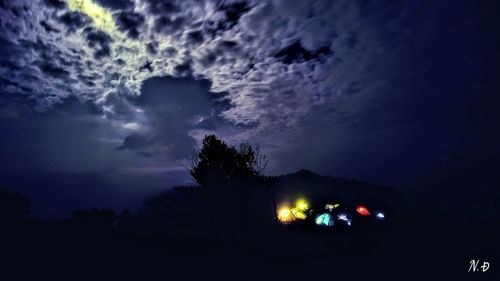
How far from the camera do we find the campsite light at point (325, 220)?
34.9 meters

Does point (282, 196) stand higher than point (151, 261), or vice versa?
point (282, 196)

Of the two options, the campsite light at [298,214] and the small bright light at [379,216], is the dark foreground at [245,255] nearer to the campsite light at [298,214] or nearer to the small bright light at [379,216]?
the small bright light at [379,216]

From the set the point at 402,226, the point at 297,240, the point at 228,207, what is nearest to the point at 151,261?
the point at 228,207

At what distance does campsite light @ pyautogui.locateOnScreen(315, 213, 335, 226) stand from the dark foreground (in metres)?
1.40

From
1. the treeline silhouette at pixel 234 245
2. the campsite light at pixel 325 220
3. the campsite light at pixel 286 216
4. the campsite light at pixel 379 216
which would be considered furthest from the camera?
the campsite light at pixel 286 216

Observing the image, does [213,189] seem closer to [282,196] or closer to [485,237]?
[485,237]

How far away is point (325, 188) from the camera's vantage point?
156375 millimetres

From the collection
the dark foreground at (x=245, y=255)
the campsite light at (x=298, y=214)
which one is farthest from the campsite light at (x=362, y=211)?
the campsite light at (x=298, y=214)

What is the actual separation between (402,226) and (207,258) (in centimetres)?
2729

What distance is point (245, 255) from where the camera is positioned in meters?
25.9

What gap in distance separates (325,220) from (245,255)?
1322 cm

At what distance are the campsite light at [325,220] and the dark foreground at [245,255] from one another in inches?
55.2

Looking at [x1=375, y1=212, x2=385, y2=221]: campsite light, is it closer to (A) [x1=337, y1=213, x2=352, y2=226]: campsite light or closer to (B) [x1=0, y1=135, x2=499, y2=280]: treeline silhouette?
(B) [x1=0, y1=135, x2=499, y2=280]: treeline silhouette

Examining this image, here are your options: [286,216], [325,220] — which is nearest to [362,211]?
[325,220]
